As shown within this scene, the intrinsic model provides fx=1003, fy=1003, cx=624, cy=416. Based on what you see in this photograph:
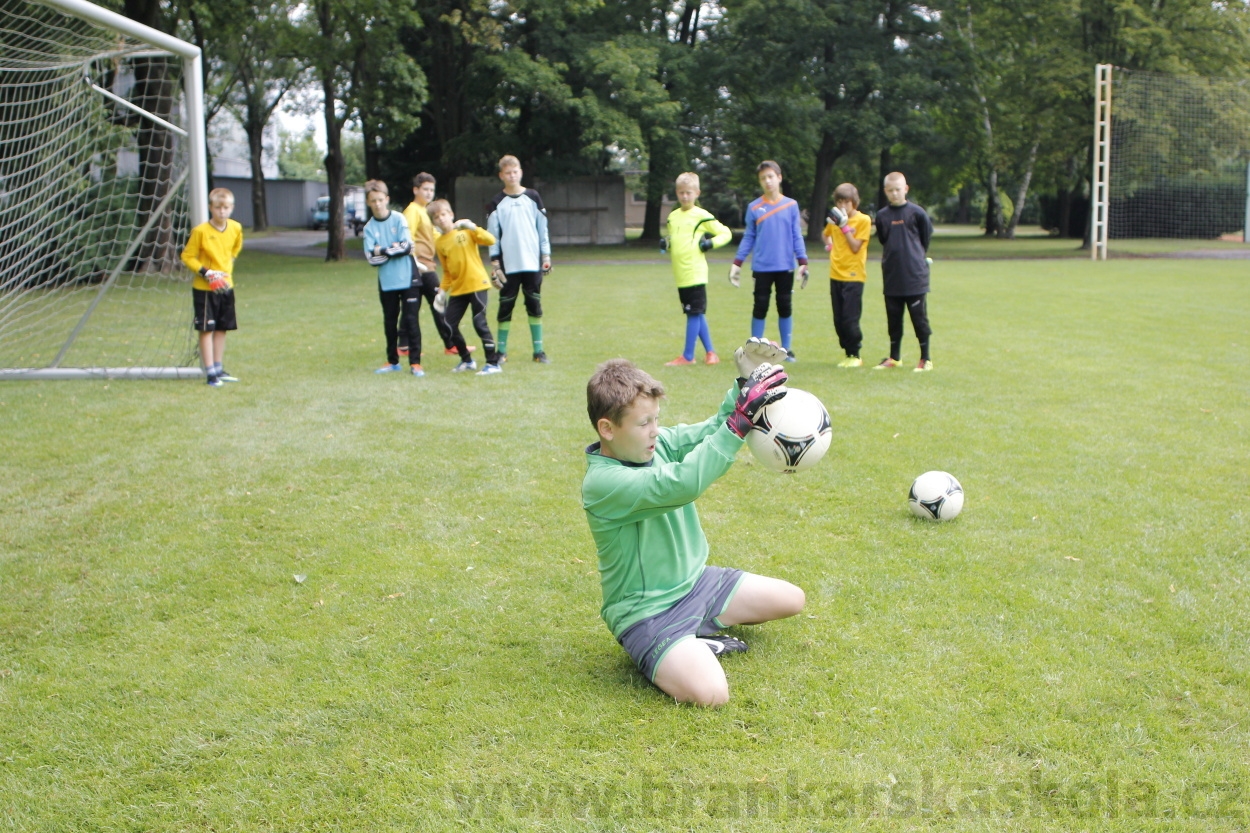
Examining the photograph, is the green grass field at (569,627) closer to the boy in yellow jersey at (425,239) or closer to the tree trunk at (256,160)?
the boy in yellow jersey at (425,239)

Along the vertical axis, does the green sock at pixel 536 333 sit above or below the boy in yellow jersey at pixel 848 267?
below

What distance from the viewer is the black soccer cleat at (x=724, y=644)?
12.9 ft

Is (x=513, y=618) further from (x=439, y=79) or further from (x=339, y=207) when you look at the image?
(x=439, y=79)

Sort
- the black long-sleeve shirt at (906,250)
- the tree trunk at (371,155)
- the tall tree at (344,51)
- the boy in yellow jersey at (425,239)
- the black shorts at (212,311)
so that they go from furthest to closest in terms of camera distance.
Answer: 1. the tree trunk at (371,155)
2. the tall tree at (344,51)
3. the boy in yellow jersey at (425,239)
4. the black long-sleeve shirt at (906,250)
5. the black shorts at (212,311)

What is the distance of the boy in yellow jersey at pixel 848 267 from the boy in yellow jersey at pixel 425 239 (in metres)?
4.19

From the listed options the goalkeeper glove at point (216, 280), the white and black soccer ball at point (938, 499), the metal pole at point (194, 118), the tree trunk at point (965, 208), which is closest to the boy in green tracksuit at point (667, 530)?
the white and black soccer ball at point (938, 499)

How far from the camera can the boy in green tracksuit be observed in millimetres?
3464

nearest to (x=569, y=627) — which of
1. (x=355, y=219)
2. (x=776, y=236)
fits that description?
(x=776, y=236)

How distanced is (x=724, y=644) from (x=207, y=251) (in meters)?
7.61

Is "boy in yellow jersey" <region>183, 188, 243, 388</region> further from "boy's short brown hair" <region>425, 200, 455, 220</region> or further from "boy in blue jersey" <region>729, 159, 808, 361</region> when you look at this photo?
"boy in blue jersey" <region>729, 159, 808, 361</region>

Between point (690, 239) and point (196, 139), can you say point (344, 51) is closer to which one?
point (196, 139)

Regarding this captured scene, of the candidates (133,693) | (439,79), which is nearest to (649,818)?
(133,693)

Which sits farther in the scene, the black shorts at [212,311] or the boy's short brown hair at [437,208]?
the boy's short brown hair at [437,208]

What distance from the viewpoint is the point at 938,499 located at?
5488 mm
